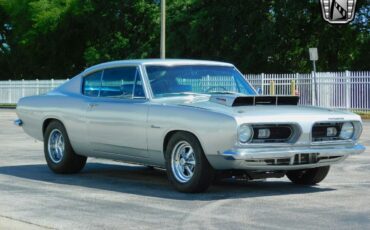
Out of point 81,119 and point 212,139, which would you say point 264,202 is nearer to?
point 212,139

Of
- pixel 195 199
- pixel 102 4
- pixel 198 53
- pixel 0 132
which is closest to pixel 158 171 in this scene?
pixel 195 199

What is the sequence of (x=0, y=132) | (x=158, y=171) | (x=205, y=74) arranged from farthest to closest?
1. (x=0, y=132)
2. (x=158, y=171)
3. (x=205, y=74)

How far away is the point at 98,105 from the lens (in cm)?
1004

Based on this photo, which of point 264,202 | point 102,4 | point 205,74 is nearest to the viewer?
point 264,202

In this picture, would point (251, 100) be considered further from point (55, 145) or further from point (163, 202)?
point (55, 145)

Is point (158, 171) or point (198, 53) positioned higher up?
point (198, 53)

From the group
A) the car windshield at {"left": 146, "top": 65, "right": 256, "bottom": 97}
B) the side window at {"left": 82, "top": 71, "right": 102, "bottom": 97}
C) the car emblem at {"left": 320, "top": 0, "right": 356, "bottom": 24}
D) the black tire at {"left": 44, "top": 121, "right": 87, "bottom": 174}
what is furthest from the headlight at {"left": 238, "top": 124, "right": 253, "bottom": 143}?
the car emblem at {"left": 320, "top": 0, "right": 356, "bottom": 24}

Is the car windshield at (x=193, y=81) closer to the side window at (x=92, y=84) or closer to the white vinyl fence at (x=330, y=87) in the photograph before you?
the side window at (x=92, y=84)

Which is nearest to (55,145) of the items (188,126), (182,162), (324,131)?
(182,162)

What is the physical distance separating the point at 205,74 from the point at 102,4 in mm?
52924

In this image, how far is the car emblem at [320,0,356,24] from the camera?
43.2 metres

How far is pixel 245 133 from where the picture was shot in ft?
26.9

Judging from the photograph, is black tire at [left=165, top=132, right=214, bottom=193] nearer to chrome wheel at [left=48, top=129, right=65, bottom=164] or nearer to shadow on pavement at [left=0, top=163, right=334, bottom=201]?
shadow on pavement at [left=0, top=163, right=334, bottom=201]

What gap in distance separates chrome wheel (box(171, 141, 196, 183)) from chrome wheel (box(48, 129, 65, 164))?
2532 mm
